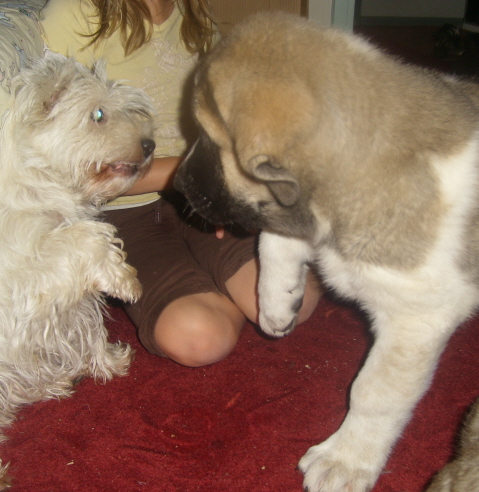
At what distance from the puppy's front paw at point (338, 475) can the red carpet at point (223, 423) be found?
0.06 metres

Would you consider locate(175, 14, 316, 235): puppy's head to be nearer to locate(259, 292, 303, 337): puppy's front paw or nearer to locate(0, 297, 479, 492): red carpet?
locate(259, 292, 303, 337): puppy's front paw

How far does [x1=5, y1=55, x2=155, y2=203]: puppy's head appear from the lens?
1.62 meters

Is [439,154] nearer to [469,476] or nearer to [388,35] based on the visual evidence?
[469,476]

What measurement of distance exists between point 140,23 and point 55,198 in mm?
934

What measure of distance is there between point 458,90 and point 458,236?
0.51 metres

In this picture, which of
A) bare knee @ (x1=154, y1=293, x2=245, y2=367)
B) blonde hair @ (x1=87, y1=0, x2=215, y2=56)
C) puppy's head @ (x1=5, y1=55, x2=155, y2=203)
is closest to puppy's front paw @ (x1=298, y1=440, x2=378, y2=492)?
bare knee @ (x1=154, y1=293, x2=245, y2=367)

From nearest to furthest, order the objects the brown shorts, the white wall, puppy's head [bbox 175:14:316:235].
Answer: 1. puppy's head [bbox 175:14:316:235]
2. the brown shorts
3. the white wall

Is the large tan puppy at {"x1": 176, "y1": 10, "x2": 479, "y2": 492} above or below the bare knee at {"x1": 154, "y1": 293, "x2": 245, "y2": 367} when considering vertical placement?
above

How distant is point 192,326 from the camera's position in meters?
2.06

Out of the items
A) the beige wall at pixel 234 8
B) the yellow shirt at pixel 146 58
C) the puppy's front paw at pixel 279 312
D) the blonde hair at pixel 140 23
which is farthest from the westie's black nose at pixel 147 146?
the beige wall at pixel 234 8

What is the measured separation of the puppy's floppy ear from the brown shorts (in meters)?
0.83

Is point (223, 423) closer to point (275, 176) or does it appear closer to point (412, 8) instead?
point (275, 176)

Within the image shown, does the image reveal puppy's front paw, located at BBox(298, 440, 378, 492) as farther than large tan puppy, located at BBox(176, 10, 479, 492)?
Yes

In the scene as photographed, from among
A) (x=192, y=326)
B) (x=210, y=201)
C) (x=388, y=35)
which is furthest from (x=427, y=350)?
(x=388, y=35)
